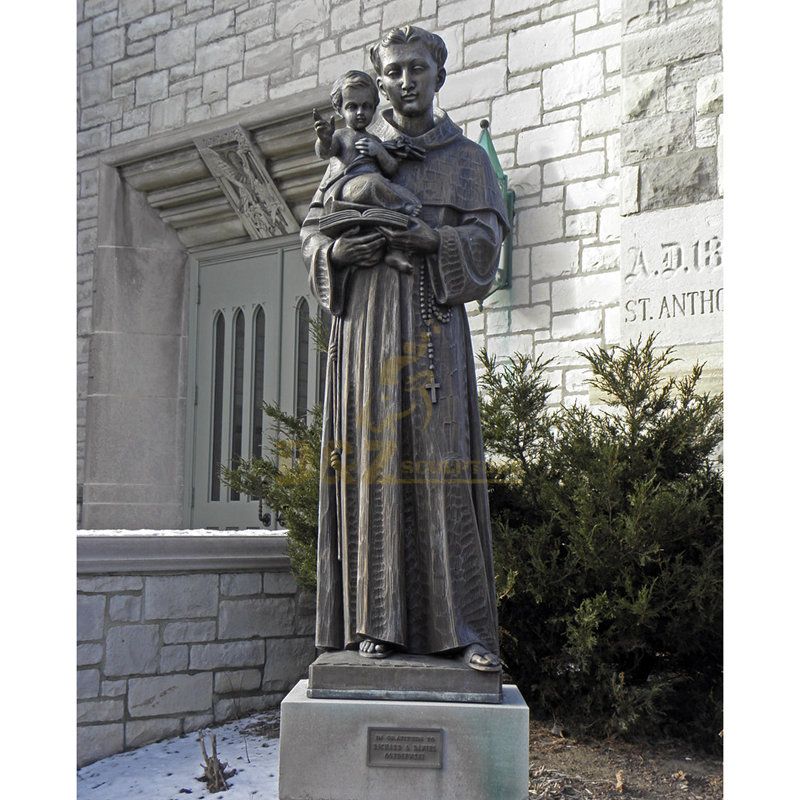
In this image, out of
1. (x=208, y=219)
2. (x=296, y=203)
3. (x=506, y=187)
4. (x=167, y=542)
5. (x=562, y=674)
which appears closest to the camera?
(x=562, y=674)

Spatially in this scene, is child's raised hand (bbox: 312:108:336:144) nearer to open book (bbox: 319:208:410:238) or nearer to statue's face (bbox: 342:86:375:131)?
statue's face (bbox: 342:86:375:131)

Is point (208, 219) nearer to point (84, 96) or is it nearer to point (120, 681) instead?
point (84, 96)

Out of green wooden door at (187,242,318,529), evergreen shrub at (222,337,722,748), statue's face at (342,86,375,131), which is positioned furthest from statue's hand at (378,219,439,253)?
green wooden door at (187,242,318,529)

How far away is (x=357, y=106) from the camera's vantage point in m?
3.12

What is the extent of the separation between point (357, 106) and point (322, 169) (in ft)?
16.7

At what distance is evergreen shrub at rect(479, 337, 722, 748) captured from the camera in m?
4.77

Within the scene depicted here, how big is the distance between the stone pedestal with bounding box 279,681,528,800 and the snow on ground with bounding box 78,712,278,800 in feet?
5.27

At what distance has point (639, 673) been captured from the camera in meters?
5.06

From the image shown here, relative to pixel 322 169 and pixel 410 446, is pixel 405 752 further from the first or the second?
pixel 322 169

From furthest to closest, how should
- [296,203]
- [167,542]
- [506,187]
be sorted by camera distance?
1. [296,203]
2. [506,187]
3. [167,542]

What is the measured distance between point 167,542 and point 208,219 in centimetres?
443

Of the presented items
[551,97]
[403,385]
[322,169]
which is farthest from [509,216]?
[403,385]

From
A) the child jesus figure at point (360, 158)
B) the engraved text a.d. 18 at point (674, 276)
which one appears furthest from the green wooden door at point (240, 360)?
the child jesus figure at point (360, 158)

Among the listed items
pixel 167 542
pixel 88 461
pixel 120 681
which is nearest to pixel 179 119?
pixel 88 461
